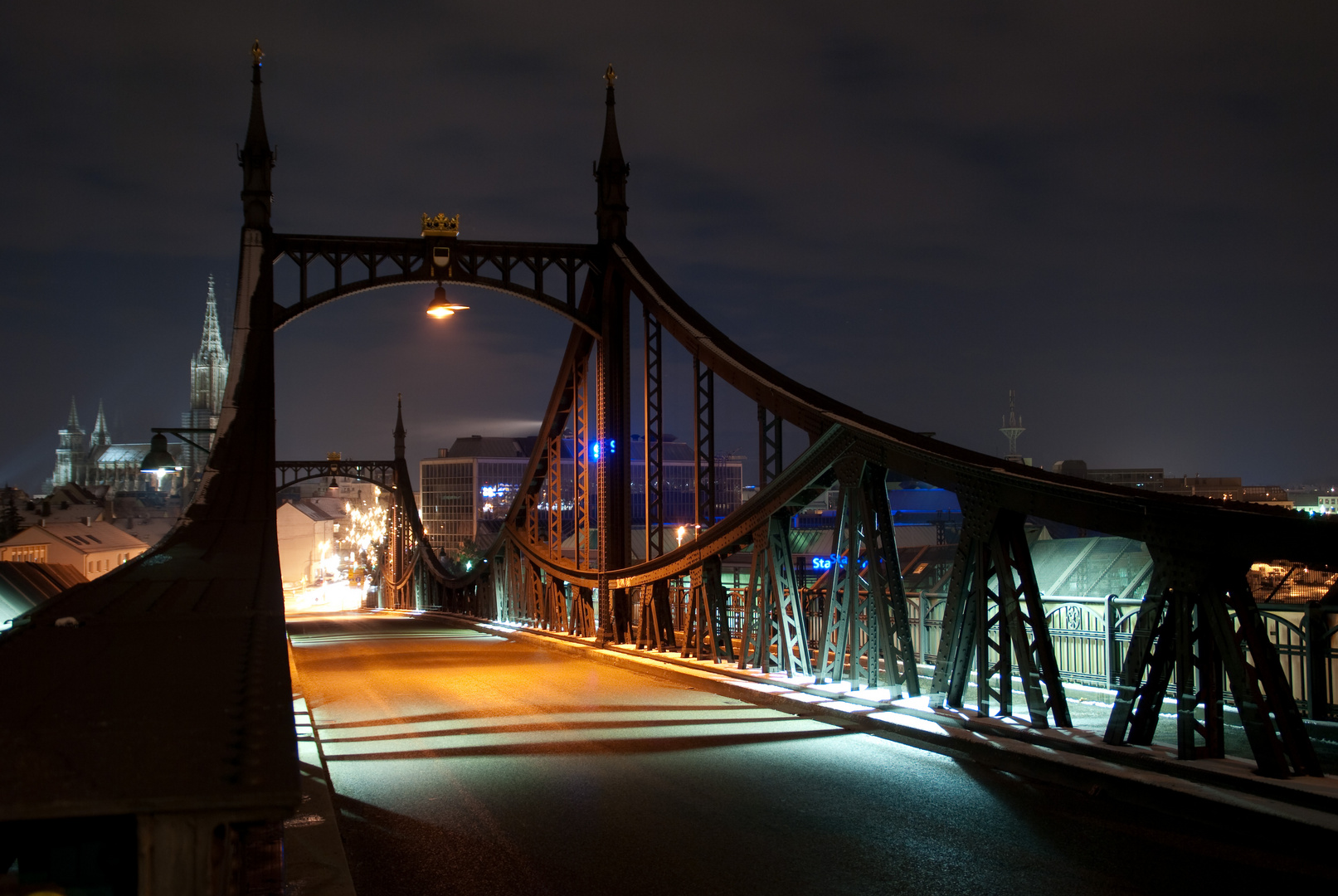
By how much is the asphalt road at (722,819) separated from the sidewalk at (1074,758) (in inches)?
4.9

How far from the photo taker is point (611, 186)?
1889 cm

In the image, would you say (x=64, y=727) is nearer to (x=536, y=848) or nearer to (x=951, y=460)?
(x=536, y=848)

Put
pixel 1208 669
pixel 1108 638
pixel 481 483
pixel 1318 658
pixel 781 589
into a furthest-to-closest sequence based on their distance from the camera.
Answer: pixel 481 483 → pixel 781 589 → pixel 1108 638 → pixel 1318 658 → pixel 1208 669

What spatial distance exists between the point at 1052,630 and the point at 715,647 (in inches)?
157

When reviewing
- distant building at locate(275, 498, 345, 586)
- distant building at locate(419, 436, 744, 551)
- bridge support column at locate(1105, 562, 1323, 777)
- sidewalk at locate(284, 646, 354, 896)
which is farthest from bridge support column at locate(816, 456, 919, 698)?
distant building at locate(275, 498, 345, 586)

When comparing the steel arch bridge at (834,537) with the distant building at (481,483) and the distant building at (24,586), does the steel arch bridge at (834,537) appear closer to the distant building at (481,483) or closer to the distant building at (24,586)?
the distant building at (24,586)

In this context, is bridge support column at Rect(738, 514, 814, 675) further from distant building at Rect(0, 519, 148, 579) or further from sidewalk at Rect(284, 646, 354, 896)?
distant building at Rect(0, 519, 148, 579)

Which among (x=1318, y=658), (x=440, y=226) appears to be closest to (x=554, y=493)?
(x=440, y=226)

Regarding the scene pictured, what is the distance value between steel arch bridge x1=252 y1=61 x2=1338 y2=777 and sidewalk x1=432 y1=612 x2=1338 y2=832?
19 centimetres

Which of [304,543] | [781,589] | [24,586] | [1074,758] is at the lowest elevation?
[304,543]

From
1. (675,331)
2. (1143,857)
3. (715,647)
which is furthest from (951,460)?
(675,331)

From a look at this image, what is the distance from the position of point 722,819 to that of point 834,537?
437 centimetres

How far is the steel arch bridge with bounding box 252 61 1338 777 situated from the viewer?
6754 millimetres

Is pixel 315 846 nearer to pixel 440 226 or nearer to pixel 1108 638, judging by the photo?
pixel 1108 638
